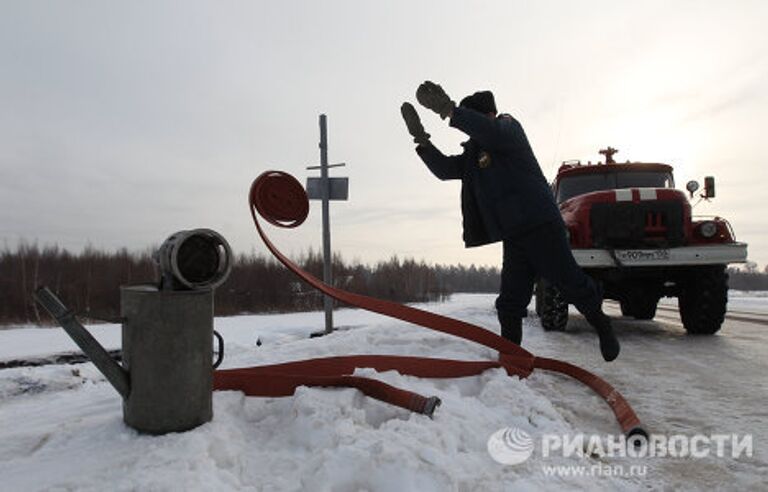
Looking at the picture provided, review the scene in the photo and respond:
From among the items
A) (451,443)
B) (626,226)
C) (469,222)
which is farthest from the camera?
(626,226)

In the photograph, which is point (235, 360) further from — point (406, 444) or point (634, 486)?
point (634, 486)

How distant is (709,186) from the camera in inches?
274

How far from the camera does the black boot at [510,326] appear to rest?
382 centimetres

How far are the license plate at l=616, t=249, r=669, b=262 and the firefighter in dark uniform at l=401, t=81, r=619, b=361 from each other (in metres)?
2.44

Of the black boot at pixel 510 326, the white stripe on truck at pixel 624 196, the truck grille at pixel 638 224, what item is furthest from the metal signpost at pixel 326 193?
the black boot at pixel 510 326

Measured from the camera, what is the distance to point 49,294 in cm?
199

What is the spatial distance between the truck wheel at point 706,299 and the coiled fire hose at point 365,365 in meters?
3.48

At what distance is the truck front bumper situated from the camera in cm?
567

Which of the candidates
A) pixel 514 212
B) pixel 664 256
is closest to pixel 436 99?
pixel 514 212

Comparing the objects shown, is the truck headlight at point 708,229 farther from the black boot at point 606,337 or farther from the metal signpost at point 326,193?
the metal signpost at point 326,193

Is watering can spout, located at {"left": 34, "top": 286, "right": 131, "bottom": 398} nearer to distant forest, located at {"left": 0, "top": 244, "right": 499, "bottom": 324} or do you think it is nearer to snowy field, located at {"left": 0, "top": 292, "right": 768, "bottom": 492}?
snowy field, located at {"left": 0, "top": 292, "right": 768, "bottom": 492}

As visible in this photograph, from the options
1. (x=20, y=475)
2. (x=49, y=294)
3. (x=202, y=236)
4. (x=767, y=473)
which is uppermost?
(x=202, y=236)

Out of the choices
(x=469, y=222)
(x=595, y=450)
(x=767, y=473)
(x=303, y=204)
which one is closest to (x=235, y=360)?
(x=303, y=204)

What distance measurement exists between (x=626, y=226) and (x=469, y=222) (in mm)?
2971
